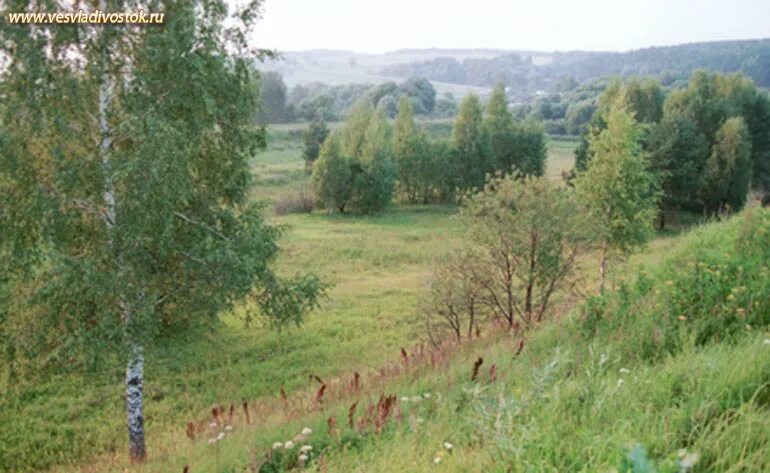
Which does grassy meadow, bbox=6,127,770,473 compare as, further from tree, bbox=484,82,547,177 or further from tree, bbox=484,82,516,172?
tree, bbox=484,82,547,177

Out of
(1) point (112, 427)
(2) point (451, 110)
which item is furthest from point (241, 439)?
(2) point (451, 110)

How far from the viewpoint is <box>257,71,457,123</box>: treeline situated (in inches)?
4144

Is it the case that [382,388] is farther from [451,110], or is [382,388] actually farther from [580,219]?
[451,110]

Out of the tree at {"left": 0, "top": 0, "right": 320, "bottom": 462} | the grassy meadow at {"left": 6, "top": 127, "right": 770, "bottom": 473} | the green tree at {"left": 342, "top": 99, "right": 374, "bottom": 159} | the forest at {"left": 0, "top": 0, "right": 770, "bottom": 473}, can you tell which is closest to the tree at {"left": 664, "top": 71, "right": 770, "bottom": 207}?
the green tree at {"left": 342, "top": 99, "right": 374, "bottom": 159}

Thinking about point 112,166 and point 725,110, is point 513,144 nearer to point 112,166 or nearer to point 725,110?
point 725,110

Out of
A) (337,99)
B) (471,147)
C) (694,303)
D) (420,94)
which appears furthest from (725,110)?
(337,99)

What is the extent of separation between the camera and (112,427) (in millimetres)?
14320

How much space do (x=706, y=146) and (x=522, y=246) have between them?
4005 cm

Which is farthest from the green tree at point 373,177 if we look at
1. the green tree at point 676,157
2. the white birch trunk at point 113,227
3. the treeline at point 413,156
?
the white birch trunk at point 113,227

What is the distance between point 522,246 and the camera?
16203 mm

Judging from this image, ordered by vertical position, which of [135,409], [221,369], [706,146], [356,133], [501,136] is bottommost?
[221,369]

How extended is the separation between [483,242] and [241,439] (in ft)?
35.5

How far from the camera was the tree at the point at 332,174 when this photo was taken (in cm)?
5459

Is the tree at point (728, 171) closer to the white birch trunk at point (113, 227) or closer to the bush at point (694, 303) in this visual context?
the bush at point (694, 303)
